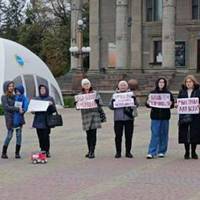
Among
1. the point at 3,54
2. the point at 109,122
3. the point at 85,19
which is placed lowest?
the point at 109,122

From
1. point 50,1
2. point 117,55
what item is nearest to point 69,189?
point 117,55

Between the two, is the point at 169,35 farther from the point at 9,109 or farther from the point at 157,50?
the point at 9,109

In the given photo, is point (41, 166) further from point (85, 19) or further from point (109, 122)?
point (85, 19)

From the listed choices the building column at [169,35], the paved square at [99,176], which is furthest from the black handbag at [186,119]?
the building column at [169,35]

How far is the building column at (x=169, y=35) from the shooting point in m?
50.2

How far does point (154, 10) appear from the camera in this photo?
56500 mm

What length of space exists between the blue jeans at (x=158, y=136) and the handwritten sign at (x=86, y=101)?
1.54 meters

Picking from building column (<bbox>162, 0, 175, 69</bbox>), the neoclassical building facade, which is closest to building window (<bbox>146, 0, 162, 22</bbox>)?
the neoclassical building facade

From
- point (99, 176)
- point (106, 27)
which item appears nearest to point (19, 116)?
point (99, 176)

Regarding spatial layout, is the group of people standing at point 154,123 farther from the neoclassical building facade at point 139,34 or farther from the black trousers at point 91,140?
the neoclassical building facade at point 139,34

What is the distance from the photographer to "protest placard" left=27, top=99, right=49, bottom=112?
15.5 meters

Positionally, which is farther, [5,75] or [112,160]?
[5,75]

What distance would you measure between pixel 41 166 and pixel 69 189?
10.2ft

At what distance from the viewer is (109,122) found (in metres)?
27.5
